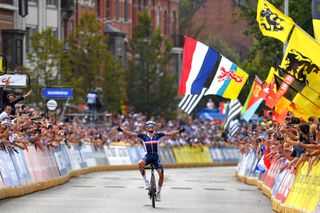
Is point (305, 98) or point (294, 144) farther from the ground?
point (305, 98)

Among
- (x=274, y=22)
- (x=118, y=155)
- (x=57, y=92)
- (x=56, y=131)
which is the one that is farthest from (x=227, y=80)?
(x=118, y=155)

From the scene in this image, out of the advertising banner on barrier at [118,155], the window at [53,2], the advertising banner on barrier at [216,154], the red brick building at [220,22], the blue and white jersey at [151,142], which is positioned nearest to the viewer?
the blue and white jersey at [151,142]

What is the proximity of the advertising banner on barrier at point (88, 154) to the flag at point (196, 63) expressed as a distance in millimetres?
9999

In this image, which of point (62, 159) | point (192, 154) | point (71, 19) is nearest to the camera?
point (62, 159)

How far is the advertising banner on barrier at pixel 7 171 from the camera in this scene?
26.8 m

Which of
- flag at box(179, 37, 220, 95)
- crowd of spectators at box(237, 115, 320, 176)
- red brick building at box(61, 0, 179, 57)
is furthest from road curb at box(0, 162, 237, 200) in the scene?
red brick building at box(61, 0, 179, 57)

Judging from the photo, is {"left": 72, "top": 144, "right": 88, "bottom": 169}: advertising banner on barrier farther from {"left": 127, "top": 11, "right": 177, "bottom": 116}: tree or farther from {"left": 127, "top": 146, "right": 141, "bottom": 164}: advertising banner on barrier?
{"left": 127, "top": 11, "right": 177, "bottom": 116}: tree

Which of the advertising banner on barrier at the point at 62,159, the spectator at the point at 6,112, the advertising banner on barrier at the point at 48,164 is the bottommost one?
the advertising banner on barrier at the point at 62,159

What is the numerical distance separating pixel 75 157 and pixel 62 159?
17.5ft

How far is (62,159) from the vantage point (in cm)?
3916

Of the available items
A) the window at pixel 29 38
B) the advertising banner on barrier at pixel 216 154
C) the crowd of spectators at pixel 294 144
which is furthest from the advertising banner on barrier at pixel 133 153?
the crowd of spectators at pixel 294 144

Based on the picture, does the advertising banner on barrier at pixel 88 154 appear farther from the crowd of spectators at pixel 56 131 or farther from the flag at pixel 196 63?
the flag at pixel 196 63

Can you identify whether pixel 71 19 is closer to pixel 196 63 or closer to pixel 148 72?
pixel 148 72

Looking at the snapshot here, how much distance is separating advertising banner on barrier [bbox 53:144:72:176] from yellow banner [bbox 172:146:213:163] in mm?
23713
